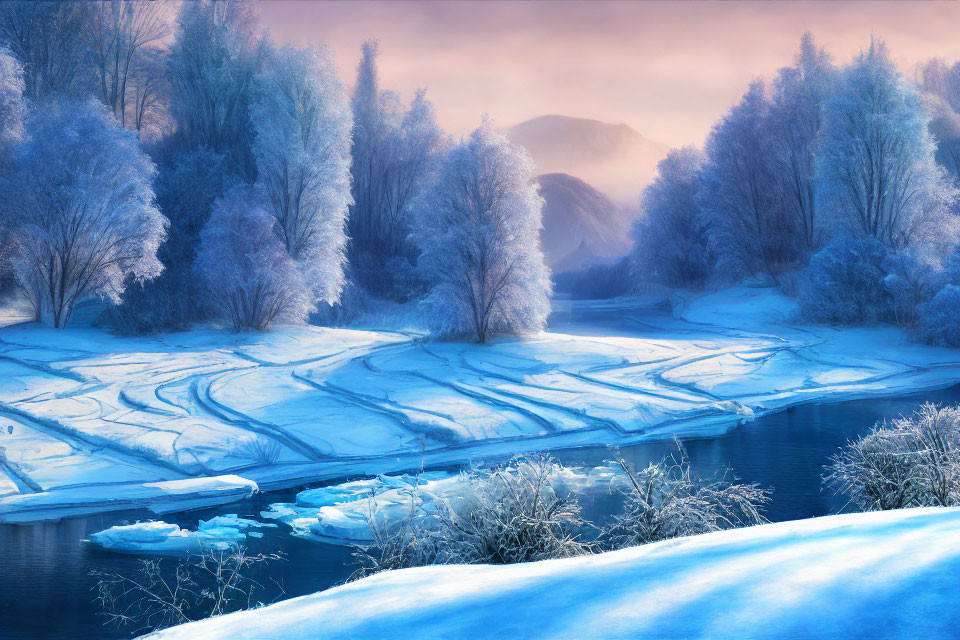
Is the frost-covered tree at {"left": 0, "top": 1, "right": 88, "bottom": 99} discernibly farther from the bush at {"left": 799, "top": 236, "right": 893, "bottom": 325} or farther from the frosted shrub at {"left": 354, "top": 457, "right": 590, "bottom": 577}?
the bush at {"left": 799, "top": 236, "right": 893, "bottom": 325}

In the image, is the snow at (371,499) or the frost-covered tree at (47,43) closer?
the snow at (371,499)

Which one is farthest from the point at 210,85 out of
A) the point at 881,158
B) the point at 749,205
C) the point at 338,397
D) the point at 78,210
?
the point at 881,158

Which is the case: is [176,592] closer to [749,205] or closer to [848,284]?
[848,284]

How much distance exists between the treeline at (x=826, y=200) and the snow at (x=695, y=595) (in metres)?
13.1

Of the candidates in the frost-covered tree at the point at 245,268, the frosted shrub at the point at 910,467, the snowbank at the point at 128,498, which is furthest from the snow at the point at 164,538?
the frost-covered tree at the point at 245,268

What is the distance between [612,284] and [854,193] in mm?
14345

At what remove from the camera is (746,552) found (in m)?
2.26

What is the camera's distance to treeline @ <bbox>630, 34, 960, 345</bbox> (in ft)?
52.9

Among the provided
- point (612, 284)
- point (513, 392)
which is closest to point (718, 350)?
point (513, 392)

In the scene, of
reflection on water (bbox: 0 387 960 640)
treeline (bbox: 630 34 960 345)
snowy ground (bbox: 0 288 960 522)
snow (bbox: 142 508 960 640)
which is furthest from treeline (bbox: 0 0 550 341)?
snow (bbox: 142 508 960 640)

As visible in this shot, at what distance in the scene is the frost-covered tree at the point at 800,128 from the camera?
22.3m

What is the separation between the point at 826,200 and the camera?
1864 centimetres

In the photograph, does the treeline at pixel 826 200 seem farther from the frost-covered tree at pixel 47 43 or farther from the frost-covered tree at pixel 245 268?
the frost-covered tree at pixel 47 43

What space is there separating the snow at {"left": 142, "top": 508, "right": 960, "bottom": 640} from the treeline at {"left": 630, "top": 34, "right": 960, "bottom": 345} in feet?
42.9
